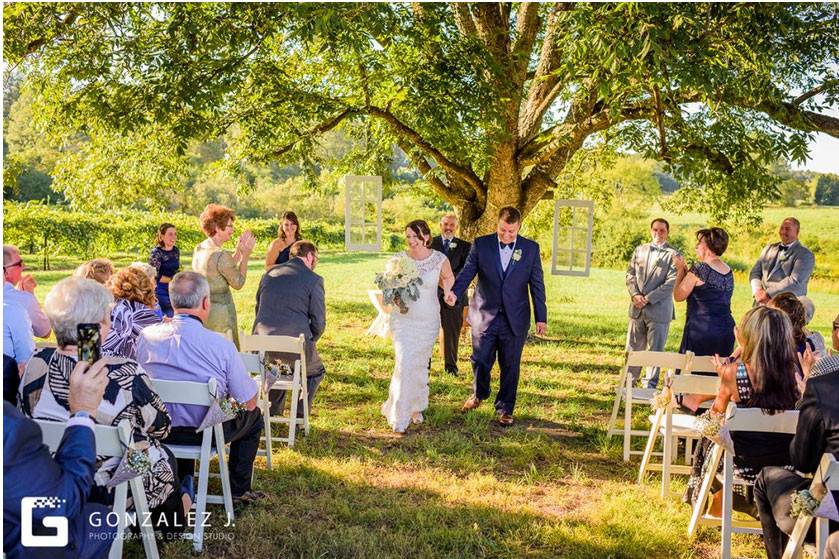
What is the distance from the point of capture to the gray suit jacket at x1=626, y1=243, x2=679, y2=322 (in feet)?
27.5

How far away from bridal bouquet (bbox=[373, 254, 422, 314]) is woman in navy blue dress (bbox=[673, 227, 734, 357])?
257 centimetres

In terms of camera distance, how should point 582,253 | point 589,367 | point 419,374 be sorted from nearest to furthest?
point 419,374, point 589,367, point 582,253

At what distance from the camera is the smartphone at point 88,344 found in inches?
124

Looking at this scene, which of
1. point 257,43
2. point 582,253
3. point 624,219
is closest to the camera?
point 257,43

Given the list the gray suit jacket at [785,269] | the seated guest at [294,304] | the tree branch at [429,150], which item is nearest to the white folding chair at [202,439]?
the seated guest at [294,304]

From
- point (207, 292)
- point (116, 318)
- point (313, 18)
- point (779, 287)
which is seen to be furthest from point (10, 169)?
point (779, 287)

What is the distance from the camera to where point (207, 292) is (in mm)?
4473

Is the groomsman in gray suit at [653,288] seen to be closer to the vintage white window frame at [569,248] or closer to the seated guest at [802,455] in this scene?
the vintage white window frame at [569,248]

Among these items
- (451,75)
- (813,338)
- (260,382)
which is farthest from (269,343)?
(813,338)

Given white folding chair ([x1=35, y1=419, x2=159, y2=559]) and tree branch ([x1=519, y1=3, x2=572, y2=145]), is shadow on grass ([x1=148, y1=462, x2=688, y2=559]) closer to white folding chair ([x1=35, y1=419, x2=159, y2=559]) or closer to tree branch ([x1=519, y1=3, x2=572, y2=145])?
white folding chair ([x1=35, y1=419, x2=159, y2=559])

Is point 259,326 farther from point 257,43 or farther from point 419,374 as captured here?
point 257,43

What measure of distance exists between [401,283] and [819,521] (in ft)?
13.0

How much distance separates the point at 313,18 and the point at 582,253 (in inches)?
258

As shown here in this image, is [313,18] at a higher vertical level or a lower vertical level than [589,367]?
higher
